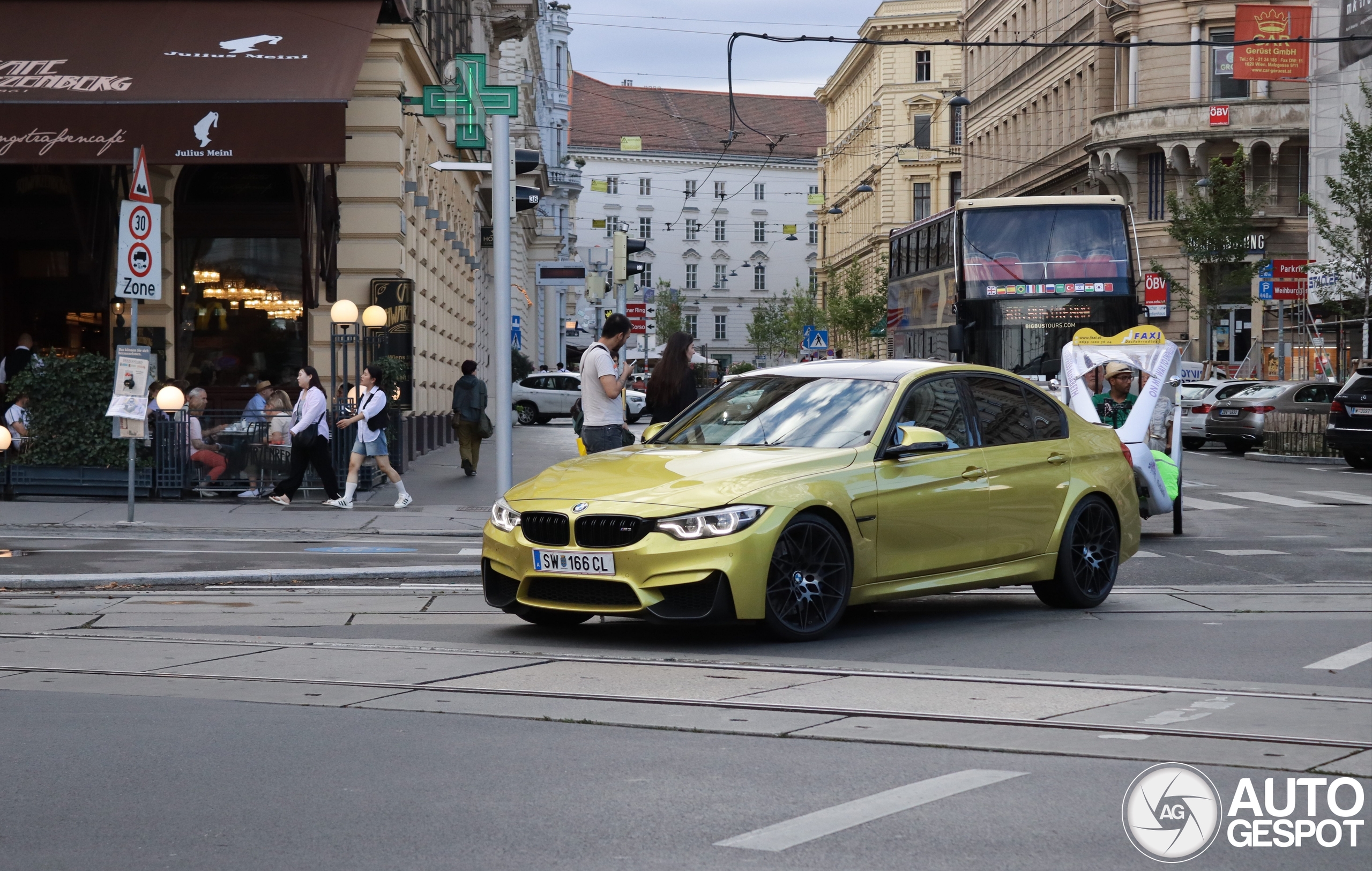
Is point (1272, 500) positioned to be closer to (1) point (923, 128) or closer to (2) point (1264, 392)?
(2) point (1264, 392)

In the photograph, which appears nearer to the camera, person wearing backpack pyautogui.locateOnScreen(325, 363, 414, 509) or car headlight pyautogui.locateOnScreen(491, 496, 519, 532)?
car headlight pyautogui.locateOnScreen(491, 496, 519, 532)

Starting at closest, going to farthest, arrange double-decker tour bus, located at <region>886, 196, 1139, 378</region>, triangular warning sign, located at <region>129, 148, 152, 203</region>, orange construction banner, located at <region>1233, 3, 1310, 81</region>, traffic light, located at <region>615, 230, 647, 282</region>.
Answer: triangular warning sign, located at <region>129, 148, 152, 203</region> → double-decker tour bus, located at <region>886, 196, 1139, 378</region> → traffic light, located at <region>615, 230, 647, 282</region> → orange construction banner, located at <region>1233, 3, 1310, 81</region>

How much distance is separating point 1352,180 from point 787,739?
31.7 meters

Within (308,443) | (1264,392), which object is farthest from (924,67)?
(308,443)

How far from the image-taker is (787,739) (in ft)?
21.0

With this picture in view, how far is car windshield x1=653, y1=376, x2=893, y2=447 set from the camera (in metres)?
9.43

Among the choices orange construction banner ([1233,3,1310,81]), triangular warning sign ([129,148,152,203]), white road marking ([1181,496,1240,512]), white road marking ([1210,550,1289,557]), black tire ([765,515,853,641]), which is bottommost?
white road marking ([1181,496,1240,512])

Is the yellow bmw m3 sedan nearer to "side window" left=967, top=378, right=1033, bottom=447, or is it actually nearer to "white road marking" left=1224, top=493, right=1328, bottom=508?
"side window" left=967, top=378, right=1033, bottom=447

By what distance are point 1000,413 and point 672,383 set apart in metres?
3.52

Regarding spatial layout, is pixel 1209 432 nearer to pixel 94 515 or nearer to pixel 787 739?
pixel 94 515

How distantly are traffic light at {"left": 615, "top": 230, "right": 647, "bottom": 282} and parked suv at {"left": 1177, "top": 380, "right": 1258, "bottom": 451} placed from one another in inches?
443

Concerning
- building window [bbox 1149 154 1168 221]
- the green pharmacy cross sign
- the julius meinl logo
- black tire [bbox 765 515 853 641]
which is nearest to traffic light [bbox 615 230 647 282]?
the green pharmacy cross sign

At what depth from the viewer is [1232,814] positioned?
5.25 m

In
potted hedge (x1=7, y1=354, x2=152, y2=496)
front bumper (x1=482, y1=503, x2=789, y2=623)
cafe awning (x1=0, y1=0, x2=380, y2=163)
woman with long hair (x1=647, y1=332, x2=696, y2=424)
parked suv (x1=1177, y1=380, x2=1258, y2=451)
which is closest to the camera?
front bumper (x1=482, y1=503, x2=789, y2=623)
